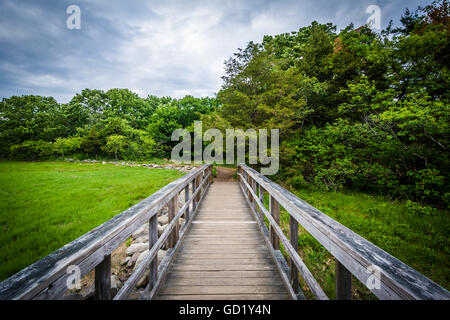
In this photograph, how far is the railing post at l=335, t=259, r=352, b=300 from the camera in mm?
1143

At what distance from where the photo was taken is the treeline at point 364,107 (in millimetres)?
5559

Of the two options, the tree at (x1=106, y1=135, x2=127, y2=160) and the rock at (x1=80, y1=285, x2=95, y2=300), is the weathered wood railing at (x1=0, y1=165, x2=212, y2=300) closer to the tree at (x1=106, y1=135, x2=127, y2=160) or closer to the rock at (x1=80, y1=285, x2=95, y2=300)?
the rock at (x1=80, y1=285, x2=95, y2=300)

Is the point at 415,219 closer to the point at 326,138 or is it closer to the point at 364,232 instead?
the point at 364,232

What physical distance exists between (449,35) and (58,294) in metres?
13.0

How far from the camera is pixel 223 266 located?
2338 mm

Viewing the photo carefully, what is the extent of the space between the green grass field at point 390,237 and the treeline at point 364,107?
1.42m

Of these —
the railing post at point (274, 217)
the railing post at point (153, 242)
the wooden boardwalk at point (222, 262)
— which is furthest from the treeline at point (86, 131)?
the railing post at point (153, 242)

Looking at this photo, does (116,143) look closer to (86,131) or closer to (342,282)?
(86,131)

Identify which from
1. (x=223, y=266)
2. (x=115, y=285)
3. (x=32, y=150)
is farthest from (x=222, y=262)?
(x=32, y=150)

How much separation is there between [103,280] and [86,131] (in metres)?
34.1

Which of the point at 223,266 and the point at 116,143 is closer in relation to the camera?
the point at 223,266

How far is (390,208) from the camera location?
5066 millimetres

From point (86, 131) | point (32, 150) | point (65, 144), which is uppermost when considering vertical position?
point (86, 131)

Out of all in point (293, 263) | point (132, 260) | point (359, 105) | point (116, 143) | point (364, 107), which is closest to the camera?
point (293, 263)
